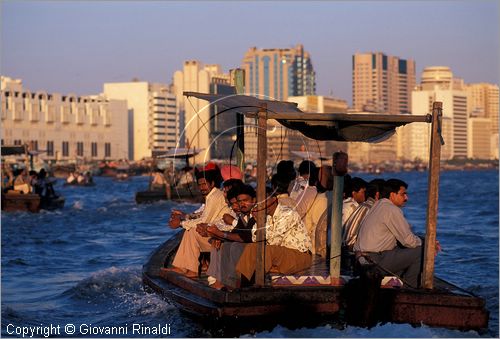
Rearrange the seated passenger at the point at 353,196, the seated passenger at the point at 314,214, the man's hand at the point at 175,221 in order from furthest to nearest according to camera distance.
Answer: the seated passenger at the point at 353,196 → the seated passenger at the point at 314,214 → the man's hand at the point at 175,221

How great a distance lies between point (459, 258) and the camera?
71.4ft

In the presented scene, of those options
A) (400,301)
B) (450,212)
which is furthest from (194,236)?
(450,212)

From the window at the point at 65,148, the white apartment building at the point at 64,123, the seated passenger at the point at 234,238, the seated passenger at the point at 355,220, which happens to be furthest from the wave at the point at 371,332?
the window at the point at 65,148

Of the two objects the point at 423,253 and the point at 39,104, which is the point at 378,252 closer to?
the point at 423,253

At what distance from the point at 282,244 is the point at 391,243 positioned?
1092mm

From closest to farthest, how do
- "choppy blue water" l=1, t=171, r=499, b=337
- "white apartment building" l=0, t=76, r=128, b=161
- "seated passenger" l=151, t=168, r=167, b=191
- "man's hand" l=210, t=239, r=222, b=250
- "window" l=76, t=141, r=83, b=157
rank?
"man's hand" l=210, t=239, r=222, b=250
"choppy blue water" l=1, t=171, r=499, b=337
"seated passenger" l=151, t=168, r=167, b=191
"white apartment building" l=0, t=76, r=128, b=161
"window" l=76, t=141, r=83, b=157

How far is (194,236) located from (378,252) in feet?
8.63

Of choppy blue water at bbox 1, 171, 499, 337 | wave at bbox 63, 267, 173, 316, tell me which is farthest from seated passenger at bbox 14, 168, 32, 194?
wave at bbox 63, 267, 173, 316

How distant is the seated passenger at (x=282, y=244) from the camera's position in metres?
10.7

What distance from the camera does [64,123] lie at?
600ft

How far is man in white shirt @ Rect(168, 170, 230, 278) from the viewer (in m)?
12.5

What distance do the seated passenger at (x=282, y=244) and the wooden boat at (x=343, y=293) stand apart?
11 cm

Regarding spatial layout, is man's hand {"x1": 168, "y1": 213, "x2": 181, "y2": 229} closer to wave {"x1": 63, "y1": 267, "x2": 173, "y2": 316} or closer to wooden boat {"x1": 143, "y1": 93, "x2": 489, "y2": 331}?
wave {"x1": 63, "y1": 267, "x2": 173, "y2": 316}

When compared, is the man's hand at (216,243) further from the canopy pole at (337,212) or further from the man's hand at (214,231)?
the canopy pole at (337,212)
